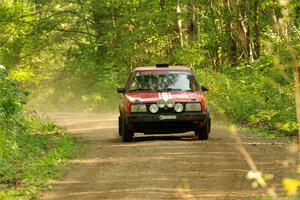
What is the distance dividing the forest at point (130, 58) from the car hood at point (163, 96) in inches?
66.6

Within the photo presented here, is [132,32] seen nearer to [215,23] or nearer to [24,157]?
[215,23]

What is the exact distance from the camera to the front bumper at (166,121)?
15.4 meters

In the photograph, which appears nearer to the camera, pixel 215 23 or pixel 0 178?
pixel 0 178

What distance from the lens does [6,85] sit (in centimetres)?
1692

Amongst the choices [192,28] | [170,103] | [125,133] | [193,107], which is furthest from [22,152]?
[192,28]

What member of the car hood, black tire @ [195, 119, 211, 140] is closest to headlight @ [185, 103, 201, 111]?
the car hood

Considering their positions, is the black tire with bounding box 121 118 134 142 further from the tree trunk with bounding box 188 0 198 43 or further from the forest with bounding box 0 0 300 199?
the tree trunk with bounding box 188 0 198 43

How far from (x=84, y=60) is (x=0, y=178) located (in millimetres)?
32880

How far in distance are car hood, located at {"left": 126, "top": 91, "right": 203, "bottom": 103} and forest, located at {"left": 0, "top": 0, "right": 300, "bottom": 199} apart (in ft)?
5.55

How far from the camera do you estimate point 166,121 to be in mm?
15438

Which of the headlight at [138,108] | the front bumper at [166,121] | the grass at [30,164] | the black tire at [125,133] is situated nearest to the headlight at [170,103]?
the front bumper at [166,121]

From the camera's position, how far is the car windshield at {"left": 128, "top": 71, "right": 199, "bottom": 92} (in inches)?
648

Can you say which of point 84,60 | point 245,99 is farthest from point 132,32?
Result: point 245,99

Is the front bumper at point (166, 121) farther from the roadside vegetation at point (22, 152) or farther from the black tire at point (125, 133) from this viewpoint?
the roadside vegetation at point (22, 152)
